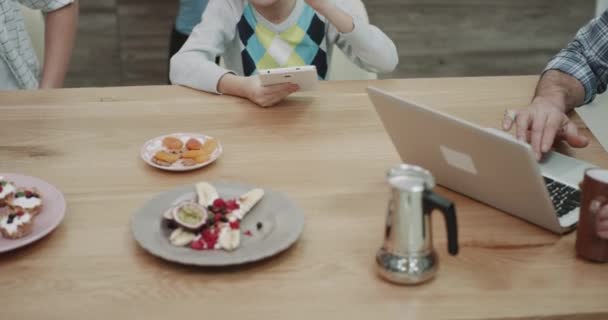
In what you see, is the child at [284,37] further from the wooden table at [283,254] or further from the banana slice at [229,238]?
the banana slice at [229,238]

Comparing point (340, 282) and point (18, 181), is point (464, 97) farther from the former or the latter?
point (18, 181)

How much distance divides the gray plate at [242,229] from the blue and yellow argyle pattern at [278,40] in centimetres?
79

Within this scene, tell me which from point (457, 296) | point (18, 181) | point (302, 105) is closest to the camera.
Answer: point (457, 296)

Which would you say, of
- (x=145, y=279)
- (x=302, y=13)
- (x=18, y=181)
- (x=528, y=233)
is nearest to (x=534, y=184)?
(x=528, y=233)

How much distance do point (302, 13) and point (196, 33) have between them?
275mm

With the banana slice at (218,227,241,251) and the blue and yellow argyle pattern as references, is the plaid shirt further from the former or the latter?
the banana slice at (218,227,241,251)

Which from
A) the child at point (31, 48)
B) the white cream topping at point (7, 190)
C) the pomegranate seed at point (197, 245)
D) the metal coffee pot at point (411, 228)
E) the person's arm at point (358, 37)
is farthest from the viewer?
the child at point (31, 48)

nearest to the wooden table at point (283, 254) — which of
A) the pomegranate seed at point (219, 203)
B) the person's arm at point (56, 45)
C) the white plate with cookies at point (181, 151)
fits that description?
the white plate with cookies at point (181, 151)

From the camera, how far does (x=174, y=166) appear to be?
4.94 feet

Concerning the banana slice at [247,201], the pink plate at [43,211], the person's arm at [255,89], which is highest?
the banana slice at [247,201]

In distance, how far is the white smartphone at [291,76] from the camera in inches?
67.6

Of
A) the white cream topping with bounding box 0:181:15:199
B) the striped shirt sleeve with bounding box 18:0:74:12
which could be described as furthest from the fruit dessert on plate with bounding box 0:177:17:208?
the striped shirt sleeve with bounding box 18:0:74:12

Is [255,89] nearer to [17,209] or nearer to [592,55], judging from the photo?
[17,209]

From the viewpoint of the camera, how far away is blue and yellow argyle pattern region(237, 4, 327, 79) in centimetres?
213
